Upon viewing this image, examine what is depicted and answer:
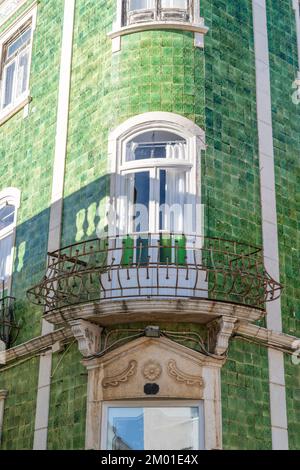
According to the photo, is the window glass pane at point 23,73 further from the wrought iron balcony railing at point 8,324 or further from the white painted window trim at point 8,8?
the wrought iron balcony railing at point 8,324

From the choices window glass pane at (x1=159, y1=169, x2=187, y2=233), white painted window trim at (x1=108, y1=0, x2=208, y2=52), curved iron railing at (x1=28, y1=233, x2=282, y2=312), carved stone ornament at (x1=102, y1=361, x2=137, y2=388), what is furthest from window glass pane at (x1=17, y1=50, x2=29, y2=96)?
carved stone ornament at (x1=102, y1=361, x2=137, y2=388)

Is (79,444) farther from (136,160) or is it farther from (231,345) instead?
(136,160)

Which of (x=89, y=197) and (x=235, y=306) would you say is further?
(x=89, y=197)

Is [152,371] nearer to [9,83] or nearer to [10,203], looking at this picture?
[10,203]

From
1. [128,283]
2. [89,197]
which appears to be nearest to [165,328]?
[128,283]

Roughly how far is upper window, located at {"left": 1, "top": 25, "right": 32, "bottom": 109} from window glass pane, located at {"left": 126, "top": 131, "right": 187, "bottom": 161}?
3916mm

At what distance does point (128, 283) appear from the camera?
40.8 ft

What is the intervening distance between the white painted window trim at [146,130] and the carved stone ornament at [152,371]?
8.29ft

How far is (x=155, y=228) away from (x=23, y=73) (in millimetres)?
5897

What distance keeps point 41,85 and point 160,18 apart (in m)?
2.86

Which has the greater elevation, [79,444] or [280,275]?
[280,275]
